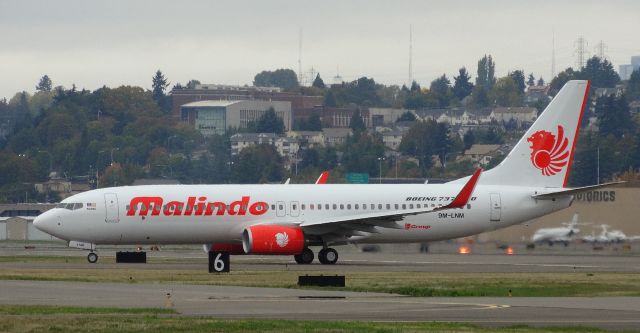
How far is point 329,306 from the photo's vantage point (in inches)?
1489

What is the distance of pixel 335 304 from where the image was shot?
126 feet

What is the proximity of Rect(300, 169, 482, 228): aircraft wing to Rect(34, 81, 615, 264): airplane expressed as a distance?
0.17 ft

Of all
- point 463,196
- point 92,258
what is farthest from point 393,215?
point 92,258

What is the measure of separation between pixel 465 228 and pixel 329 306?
29.2 metres

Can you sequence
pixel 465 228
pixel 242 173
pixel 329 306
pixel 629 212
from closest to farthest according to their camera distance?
pixel 329 306
pixel 465 228
pixel 629 212
pixel 242 173

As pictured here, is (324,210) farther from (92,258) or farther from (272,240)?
(92,258)

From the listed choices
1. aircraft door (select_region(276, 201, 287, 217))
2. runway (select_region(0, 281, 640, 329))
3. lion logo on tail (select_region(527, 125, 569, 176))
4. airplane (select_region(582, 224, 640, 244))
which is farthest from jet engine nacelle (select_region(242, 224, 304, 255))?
airplane (select_region(582, 224, 640, 244))

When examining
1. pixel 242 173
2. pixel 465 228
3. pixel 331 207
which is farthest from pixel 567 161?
pixel 242 173

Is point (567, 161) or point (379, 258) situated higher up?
point (567, 161)

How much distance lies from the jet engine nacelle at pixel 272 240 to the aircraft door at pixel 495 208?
906cm

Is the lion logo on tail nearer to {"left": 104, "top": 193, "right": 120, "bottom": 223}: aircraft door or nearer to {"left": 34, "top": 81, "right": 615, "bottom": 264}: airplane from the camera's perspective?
{"left": 34, "top": 81, "right": 615, "bottom": 264}: airplane

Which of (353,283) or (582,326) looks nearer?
(582,326)

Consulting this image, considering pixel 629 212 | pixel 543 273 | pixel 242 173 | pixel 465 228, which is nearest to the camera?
pixel 543 273

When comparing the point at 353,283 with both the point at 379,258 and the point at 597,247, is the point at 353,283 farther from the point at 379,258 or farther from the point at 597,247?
the point at 597,247
